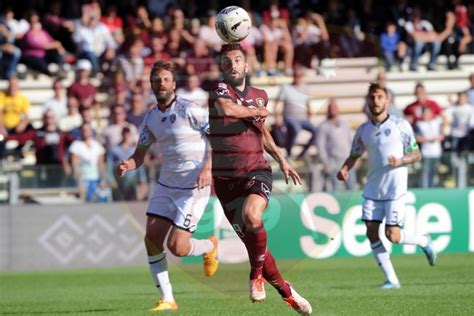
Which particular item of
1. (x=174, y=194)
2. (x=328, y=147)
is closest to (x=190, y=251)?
(x=174, y=194)

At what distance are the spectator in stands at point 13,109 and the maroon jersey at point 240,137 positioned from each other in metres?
10.4

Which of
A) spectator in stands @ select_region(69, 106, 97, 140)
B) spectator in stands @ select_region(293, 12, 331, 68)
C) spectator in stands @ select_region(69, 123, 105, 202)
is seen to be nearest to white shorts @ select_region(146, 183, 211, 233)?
spectator in stands @ select_region(293, 12, 331, 68)

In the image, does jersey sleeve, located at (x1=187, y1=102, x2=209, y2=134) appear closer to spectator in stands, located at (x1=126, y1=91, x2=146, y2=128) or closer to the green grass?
the green grass

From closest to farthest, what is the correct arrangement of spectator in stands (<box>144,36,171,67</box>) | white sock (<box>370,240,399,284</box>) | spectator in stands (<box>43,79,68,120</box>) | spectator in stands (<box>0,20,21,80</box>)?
white sock (<box>370,240,399,284</box>) → spectator in stands (<box>43,79,68,120</box>) → spectator in stands (<box>144,36,171,67</box>) → spectator in stands (<box>0,20,21,80</box>)

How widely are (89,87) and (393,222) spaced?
28.0 feet

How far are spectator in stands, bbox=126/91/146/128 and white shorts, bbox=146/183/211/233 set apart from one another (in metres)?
8.23

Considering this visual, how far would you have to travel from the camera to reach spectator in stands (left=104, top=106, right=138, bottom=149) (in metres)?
20.4

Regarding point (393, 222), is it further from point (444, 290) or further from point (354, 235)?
point (354, 235)

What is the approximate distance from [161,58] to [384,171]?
7508 mm

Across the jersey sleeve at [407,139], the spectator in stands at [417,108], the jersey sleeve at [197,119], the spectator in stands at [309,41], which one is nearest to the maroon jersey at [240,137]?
the jersey sleeve at [197,119]

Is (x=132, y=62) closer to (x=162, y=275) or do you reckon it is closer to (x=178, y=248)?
(x=162, y=275)

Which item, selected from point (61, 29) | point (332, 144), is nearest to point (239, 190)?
point (332, 144)

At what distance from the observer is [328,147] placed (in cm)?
1930

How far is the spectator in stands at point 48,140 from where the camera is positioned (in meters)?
20.2
